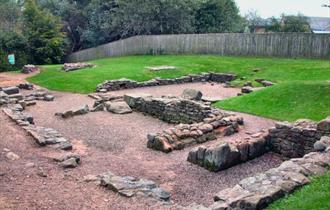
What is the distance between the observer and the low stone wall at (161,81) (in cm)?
2470

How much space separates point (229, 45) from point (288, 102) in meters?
17.6

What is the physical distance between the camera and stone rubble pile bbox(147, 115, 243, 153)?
12.4 meters

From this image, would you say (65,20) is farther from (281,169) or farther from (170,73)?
(281,169)

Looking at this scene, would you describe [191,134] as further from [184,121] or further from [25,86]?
[25,86]

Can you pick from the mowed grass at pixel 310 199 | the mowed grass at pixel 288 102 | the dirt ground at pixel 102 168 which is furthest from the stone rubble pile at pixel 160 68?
the mowed grass at pixel 310 199

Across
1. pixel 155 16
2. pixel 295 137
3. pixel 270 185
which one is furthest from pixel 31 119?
pixel 155 16

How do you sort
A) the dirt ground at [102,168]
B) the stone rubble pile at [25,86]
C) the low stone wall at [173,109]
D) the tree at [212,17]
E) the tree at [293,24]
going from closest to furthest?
the dirt ground at [102,168]
the low stone wall at [173,109]
the stone rubble pile at [25,86]
the tree at [212,17]
the tree at [293,24]

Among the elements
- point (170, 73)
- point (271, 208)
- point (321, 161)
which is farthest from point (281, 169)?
point (170, 73)

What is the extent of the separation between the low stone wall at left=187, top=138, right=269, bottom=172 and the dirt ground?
18 cm

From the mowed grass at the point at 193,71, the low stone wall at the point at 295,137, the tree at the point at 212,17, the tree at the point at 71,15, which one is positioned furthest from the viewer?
the tree at the point at 71,15

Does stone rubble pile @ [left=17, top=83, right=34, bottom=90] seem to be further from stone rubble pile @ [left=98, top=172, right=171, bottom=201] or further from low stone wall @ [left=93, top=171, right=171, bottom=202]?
stone rubble pile @ [left=98, top=172, right=171, bottom=201]

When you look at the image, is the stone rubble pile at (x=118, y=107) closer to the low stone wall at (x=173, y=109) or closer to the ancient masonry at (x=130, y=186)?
the low stone wall at (x=173, y=109)

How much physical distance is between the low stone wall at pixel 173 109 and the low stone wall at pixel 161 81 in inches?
243

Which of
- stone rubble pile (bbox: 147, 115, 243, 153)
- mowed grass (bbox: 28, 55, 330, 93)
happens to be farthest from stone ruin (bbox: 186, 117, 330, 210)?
mowed grass (bbox: 28, 55, 330, 93)
